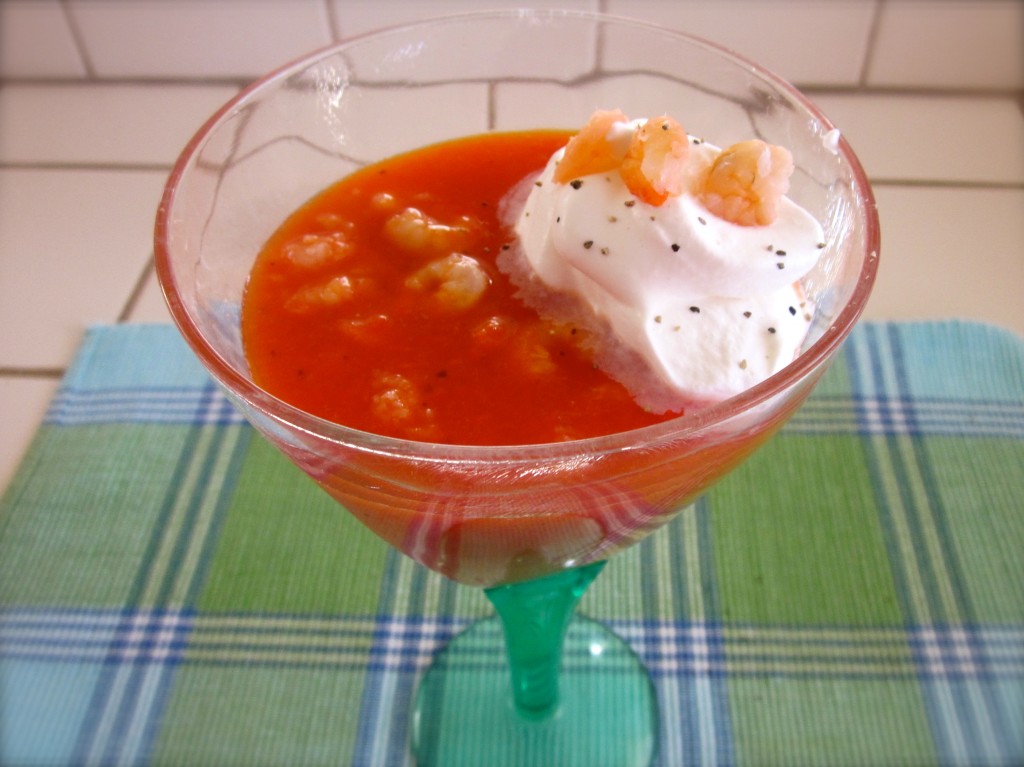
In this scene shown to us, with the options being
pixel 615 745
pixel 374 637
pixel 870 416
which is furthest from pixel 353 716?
pixel 870 416

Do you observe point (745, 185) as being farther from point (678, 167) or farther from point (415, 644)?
point (415, 644)

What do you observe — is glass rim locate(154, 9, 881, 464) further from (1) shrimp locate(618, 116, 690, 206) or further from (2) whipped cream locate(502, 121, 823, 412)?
(1) shrimp locate(618, 116, 690, 206)

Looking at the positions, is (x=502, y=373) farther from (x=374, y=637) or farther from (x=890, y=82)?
(x=890, y=82)

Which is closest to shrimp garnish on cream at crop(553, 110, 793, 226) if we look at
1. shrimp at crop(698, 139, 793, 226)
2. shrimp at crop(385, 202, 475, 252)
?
shrimp at crop(698, 139, 793, 226)

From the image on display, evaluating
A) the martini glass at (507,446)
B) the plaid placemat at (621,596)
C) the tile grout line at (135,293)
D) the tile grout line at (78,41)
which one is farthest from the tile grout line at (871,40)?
the tile grout line at (78,41)

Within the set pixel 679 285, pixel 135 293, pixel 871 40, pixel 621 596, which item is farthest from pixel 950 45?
pixel 135 293

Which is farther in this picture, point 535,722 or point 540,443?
point 535,722
